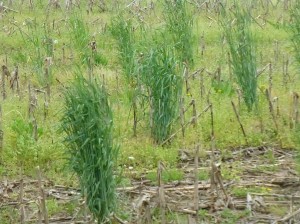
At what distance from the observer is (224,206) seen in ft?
16.4

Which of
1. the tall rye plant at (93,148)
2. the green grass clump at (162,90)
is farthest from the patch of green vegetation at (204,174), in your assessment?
the tall rye plant at (93,148)

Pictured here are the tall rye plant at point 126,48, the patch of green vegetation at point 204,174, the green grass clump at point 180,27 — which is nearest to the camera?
the patch of green vegetation at point 204,174

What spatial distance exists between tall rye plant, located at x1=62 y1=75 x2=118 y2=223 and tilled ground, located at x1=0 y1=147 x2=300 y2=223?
119 mm

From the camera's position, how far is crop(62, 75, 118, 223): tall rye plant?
4.65 meters

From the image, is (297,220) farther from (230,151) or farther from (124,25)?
(124,25)

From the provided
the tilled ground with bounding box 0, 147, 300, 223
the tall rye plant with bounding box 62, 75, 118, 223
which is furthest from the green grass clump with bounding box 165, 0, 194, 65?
the tall rye plant with bounding box 62, 75, 118, 223

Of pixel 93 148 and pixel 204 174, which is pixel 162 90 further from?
pixel 93 148

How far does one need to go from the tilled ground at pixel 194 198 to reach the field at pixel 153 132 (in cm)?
1

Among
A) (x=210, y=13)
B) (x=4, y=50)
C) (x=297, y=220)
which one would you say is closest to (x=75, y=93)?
(x=297, y=220)

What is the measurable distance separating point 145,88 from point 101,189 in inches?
94.1

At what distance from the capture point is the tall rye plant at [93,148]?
465 centimetres

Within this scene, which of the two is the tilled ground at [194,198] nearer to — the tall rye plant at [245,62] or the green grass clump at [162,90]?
the green grass clump at [162,90]

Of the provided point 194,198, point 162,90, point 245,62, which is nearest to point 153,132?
point 162,90

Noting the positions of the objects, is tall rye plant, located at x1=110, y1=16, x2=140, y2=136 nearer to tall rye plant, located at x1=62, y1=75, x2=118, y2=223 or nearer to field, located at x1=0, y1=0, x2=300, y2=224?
field, located at x1=0, y1=0, x2=300, y2=224
